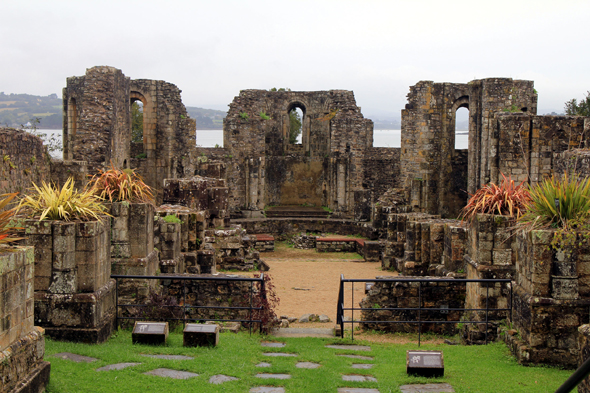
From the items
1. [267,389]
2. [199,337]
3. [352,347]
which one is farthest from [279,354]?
[267,389]

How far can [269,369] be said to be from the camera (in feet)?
22.1

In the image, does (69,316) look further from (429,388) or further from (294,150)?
(294,150)

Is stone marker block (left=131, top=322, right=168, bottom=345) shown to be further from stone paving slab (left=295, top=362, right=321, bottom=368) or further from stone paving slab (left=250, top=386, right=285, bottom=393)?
stone paving slab (left=250, top=386, right=285, bottom=393)

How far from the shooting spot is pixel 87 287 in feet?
24.6

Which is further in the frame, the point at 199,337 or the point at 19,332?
the point at 199,337

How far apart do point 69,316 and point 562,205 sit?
6384 mm

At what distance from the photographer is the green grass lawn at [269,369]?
19.3 feet

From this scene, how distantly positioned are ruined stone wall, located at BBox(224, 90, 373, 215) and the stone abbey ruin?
7 cm

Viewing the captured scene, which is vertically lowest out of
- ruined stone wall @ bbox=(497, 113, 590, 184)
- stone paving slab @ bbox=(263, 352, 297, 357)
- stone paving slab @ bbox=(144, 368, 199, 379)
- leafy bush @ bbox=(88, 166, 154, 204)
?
stone paving slab @ bbox=(263, 352, 297, 357)

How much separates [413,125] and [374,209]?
14.2 ft

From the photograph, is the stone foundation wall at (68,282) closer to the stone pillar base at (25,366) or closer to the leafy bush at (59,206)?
the leafy bush at (59,206)

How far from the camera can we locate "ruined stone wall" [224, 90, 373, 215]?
2912 centimetres

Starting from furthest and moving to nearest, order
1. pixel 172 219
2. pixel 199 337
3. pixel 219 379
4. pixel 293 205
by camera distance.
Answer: pixel 293 205 → pixel 172 219 → pixel 199 337 → pixel 219 379

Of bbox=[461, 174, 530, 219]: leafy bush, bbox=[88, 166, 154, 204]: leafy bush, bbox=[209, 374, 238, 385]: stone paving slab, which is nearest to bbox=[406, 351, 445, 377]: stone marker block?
bbox=[209, 374, 238, 385]: stone paving slab
